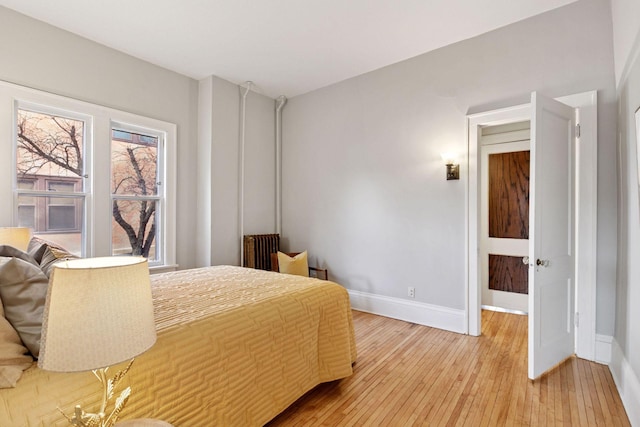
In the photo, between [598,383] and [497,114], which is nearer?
[598,383]

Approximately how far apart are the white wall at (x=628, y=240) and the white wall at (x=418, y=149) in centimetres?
18

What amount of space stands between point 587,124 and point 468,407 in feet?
8.07

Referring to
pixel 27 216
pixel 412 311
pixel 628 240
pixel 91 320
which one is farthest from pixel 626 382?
pixel 27 216

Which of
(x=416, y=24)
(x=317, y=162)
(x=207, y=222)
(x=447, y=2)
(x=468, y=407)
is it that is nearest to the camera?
(x=468, y=407)

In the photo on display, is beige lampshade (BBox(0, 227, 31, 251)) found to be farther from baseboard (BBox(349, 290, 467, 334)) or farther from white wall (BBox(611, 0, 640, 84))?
white wall (BBox(611, 0, 640, 84))

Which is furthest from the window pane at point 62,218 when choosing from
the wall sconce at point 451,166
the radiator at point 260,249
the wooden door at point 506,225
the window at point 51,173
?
the wooden door at point 506,225

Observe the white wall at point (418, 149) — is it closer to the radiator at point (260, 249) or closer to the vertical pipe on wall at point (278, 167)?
the vertical pipe on wall at point (278, 167)

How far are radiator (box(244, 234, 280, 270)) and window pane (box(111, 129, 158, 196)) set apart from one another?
1.33 m

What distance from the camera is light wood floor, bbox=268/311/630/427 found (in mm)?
1921

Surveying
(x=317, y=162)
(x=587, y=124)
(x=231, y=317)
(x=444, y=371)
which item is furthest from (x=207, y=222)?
(x=587, y=124)

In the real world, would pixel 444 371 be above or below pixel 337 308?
below

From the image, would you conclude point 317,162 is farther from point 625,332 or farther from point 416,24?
point 625,332

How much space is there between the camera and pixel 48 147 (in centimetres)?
304

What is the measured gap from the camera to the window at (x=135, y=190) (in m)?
3.52
